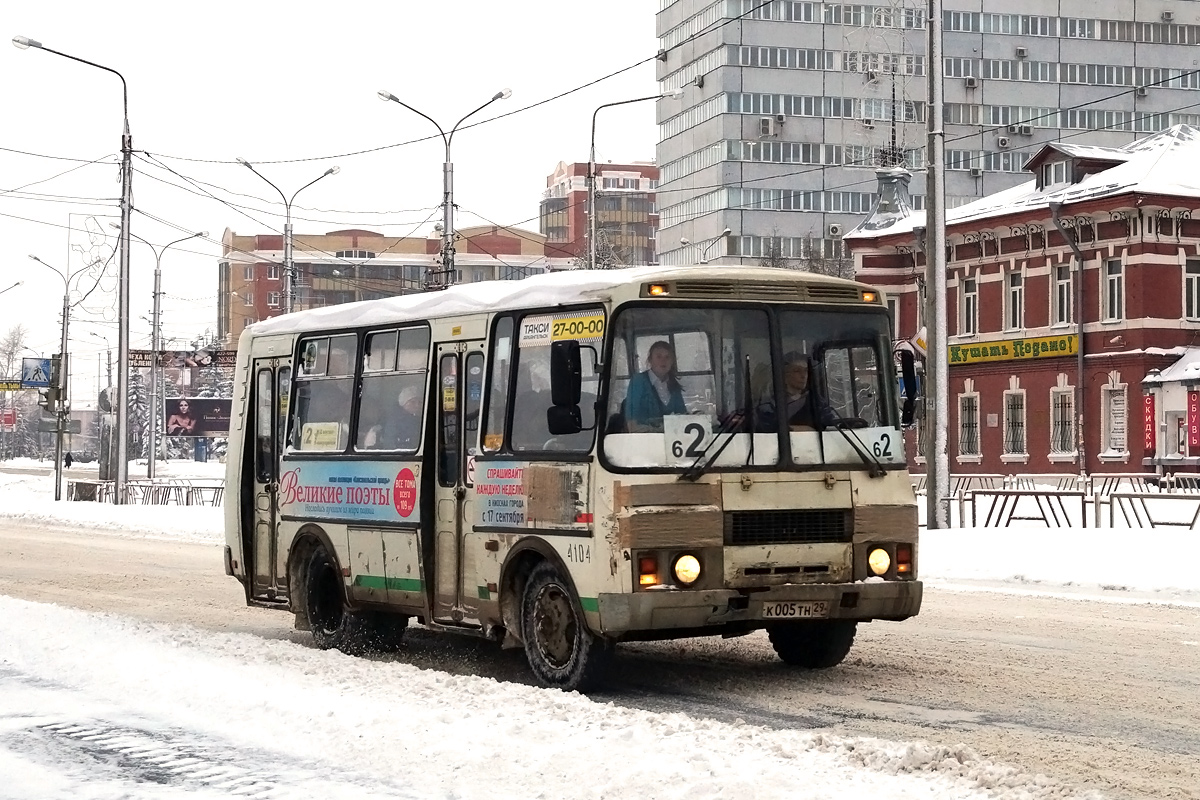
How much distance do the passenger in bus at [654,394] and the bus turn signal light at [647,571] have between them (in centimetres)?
77

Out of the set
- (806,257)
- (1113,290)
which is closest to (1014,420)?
(1113,290)

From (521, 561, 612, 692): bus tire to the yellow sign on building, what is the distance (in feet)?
142

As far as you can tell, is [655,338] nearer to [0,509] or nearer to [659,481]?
[659,481]

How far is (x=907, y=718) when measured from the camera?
999 centimetres

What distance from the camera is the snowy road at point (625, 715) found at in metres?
7.95

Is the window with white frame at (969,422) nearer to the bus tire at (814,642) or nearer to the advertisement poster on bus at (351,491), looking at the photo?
the advertisement poster on bus at (351,491)

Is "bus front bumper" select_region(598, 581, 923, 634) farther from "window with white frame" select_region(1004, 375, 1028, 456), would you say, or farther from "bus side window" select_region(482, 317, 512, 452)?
"window with white frame" select_region(1004, 375, 1028, 456)

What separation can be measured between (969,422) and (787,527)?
158ft

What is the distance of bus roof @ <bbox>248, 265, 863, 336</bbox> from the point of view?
36.7ft

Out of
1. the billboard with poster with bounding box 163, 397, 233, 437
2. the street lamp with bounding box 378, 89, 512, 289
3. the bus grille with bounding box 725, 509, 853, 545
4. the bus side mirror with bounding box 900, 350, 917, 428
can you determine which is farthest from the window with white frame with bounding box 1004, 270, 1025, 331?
the billboard with poster with bounding box 163, 397, 233, 437

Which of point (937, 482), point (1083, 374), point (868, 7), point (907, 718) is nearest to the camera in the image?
point (907, 718)

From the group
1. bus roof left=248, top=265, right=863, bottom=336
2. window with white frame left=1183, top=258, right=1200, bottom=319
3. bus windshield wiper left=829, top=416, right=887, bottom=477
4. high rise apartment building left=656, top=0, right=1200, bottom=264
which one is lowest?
bus windshield wiper left=829, top=416, right=887, bottom=477

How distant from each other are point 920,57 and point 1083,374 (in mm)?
62613

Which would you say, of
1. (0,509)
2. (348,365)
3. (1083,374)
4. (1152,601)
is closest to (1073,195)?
(1083,374)
